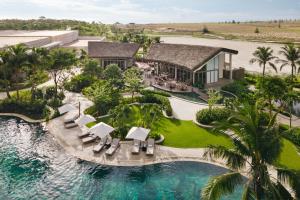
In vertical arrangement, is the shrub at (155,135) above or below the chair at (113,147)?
above

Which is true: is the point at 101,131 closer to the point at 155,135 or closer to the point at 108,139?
the point at 108,139

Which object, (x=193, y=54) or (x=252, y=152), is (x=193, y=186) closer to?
(x=252, y=152)

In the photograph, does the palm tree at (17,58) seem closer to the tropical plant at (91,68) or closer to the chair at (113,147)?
the tropical plant at (91,68)

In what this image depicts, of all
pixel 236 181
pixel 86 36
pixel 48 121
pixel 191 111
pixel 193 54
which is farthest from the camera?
pixel 86 36

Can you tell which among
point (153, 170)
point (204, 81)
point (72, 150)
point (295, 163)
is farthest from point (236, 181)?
point (204, 81)

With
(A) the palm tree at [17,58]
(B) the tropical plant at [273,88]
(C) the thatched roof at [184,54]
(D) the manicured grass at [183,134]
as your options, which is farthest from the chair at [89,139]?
(C) the thatched roof at [184,54]
